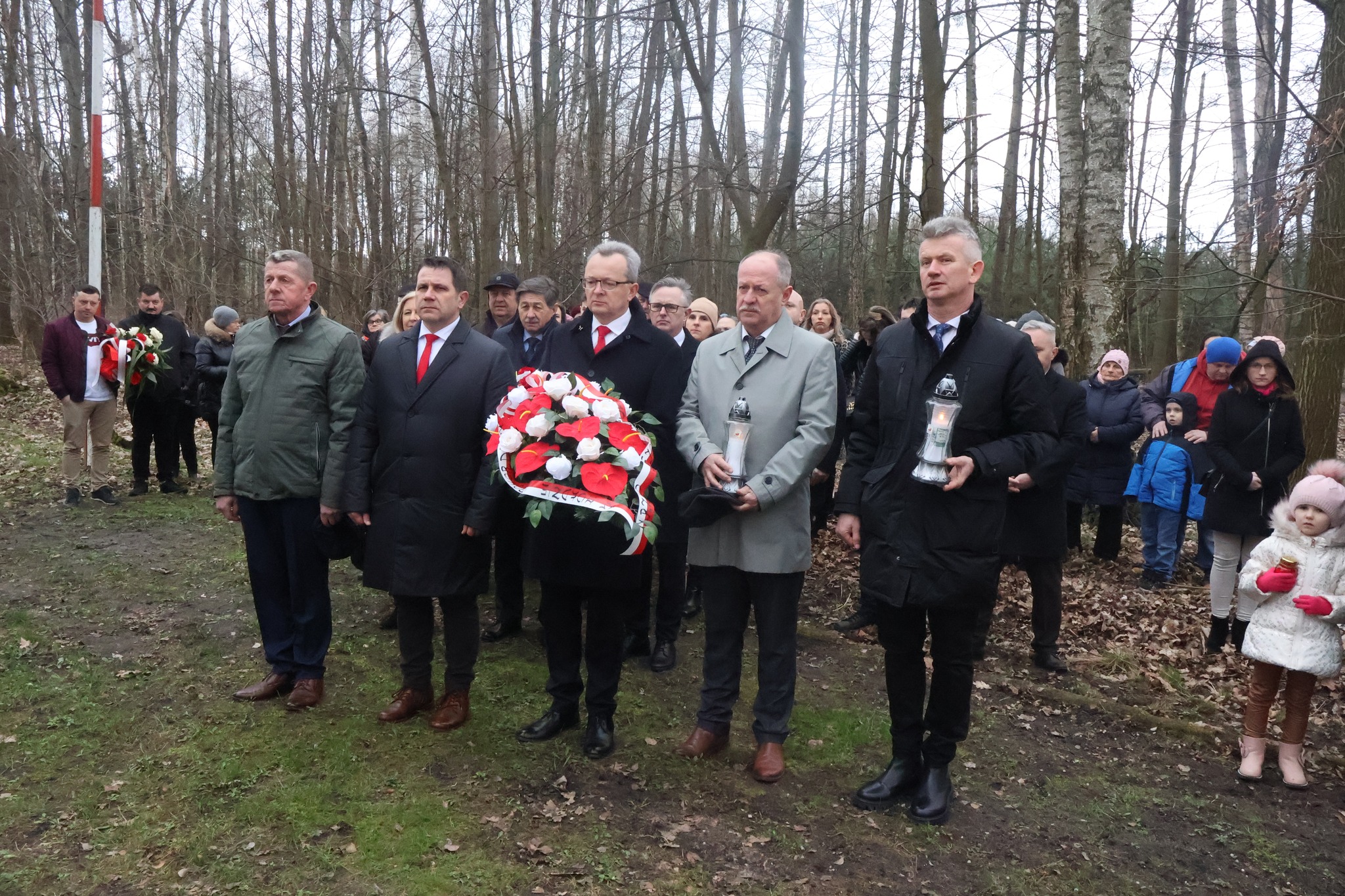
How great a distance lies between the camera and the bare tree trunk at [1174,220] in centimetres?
1441

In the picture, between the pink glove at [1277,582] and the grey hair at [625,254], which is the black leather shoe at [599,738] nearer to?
the grey hair at [625,254]

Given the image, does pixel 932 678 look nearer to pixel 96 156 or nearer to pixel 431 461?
pixel 431 461

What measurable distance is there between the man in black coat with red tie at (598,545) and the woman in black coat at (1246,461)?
4.14 meters

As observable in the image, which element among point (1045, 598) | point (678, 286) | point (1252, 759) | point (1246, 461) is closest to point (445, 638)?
point (678, 286)

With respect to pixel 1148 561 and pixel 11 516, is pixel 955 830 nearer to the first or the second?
pixel 1148 561

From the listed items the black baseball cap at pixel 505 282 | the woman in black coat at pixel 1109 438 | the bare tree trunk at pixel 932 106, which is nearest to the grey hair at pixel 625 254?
the black baseball cap at pixel 505 282

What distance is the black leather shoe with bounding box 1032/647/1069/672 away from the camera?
19.7 ft

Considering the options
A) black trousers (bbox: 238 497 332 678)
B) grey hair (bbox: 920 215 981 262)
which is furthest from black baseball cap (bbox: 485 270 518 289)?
grey hair (bbox: 920 215 981 262)

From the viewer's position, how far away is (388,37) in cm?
1830

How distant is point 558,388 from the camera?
13.2ft

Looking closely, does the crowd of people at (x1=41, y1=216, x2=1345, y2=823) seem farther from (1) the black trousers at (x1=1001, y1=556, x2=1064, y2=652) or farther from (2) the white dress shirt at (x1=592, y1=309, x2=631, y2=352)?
(1) the black trousers at (x1=1001, y1=556, x2=1064, y2=652)

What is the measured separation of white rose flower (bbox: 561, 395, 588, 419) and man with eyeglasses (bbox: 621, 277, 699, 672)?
2.70 feet

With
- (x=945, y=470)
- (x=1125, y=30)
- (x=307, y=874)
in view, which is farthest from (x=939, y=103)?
(x=307, y=874)

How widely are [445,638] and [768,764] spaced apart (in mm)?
1693
